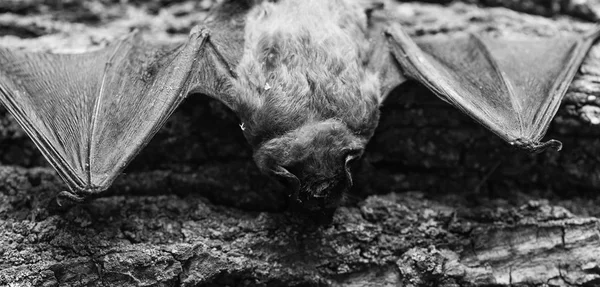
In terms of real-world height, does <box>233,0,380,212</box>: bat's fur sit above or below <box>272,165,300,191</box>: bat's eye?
above

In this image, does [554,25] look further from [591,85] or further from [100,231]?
[100,231]

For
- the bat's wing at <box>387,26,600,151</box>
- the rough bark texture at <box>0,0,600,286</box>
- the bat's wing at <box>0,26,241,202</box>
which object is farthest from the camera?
the bat's wing at <box>387,26,600,151</box>

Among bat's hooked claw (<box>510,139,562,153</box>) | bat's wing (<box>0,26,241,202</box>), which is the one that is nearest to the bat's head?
bat's wing (<box>0,26,241,202</box>)

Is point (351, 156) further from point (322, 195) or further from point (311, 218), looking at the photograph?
point (311, 218)

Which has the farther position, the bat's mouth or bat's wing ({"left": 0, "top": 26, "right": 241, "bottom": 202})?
the bat's mouth

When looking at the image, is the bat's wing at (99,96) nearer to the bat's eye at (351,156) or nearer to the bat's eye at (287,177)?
the bat's eye at (287,177)

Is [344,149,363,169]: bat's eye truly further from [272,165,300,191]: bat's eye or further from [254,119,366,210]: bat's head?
[272,165,300,191]: bat's eye

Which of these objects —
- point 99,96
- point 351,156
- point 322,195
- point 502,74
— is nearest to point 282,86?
point 351,156

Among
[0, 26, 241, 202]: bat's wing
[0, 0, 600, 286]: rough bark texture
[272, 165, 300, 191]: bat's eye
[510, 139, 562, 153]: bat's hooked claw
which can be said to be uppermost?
[0, 26, 241, 202]: bat's wing
